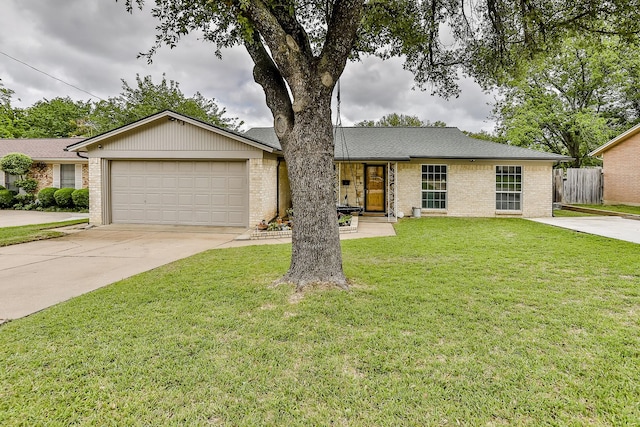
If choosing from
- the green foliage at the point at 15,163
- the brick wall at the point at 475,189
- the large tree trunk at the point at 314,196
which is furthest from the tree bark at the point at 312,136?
the green foliage at the point at 15,163

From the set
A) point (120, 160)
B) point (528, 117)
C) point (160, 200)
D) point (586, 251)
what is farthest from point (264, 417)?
point (528, 117)

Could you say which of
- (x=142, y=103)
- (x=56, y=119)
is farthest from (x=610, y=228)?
(x=56, y=119)

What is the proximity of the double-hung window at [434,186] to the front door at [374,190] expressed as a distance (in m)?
1.78

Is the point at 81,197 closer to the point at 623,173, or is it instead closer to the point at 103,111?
the point at 103,111

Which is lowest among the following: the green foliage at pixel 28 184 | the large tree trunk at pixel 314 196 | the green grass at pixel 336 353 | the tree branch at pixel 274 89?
the green grass at pixel 336 353

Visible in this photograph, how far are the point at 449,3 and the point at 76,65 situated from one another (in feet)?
65.3

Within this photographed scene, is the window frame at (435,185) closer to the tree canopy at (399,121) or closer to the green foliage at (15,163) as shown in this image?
the green foliage at (15,163)

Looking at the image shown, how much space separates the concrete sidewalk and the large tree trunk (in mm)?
3177

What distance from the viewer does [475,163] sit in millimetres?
13664

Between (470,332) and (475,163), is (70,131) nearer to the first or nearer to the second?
(475,163)

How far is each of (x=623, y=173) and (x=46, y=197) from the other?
2885 centimetres

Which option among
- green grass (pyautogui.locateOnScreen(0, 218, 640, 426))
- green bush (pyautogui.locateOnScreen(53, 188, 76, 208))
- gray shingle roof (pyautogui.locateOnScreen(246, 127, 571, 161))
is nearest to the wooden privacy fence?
gray shingle roof (pyautogui.locateOnScreen(246, 127, 571, 161))

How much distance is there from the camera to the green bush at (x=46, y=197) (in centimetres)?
1631

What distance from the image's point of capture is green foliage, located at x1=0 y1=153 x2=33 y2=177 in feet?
53.1
